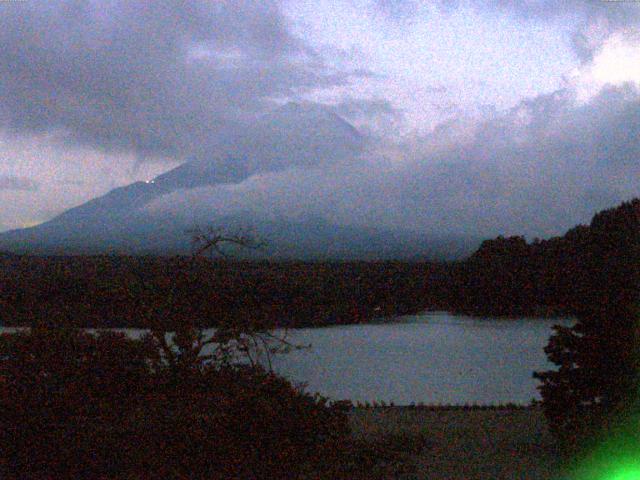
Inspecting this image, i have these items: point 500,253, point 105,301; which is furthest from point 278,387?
point 500,253

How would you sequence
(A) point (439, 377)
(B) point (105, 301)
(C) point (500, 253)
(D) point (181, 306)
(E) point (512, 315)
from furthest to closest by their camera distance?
1. (C) point (500, 253)
2. (E) point (512, 315)
3. (A) point (439, 377)
4. (B) point (105, 301)
5. (D) point (181, 306)

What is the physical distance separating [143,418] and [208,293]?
4.24 m

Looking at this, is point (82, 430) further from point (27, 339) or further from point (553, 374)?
point (553, 374)

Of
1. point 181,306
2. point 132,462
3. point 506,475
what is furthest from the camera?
point 181,306

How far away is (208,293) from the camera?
10.9 meters

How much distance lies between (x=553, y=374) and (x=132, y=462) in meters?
5.14

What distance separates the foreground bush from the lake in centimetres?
331

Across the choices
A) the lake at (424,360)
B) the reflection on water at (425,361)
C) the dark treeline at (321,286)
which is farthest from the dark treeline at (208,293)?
the reflection on water at (425,361)

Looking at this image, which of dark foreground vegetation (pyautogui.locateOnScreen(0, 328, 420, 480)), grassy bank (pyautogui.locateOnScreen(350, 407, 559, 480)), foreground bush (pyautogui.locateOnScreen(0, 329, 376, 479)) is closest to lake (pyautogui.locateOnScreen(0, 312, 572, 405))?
grassy bank (pyautogui.locateOnScreen(350, 407, 559, 480))

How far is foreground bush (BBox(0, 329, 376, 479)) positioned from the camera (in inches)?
255

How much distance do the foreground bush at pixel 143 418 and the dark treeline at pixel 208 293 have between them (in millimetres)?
1008

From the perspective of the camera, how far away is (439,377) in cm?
1652

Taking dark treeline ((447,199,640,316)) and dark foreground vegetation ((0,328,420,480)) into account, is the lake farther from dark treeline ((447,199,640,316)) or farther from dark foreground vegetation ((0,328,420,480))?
dark foreground vegetation ((0,328,420,480))

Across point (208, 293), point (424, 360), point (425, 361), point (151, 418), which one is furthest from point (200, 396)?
point (424, 360)
